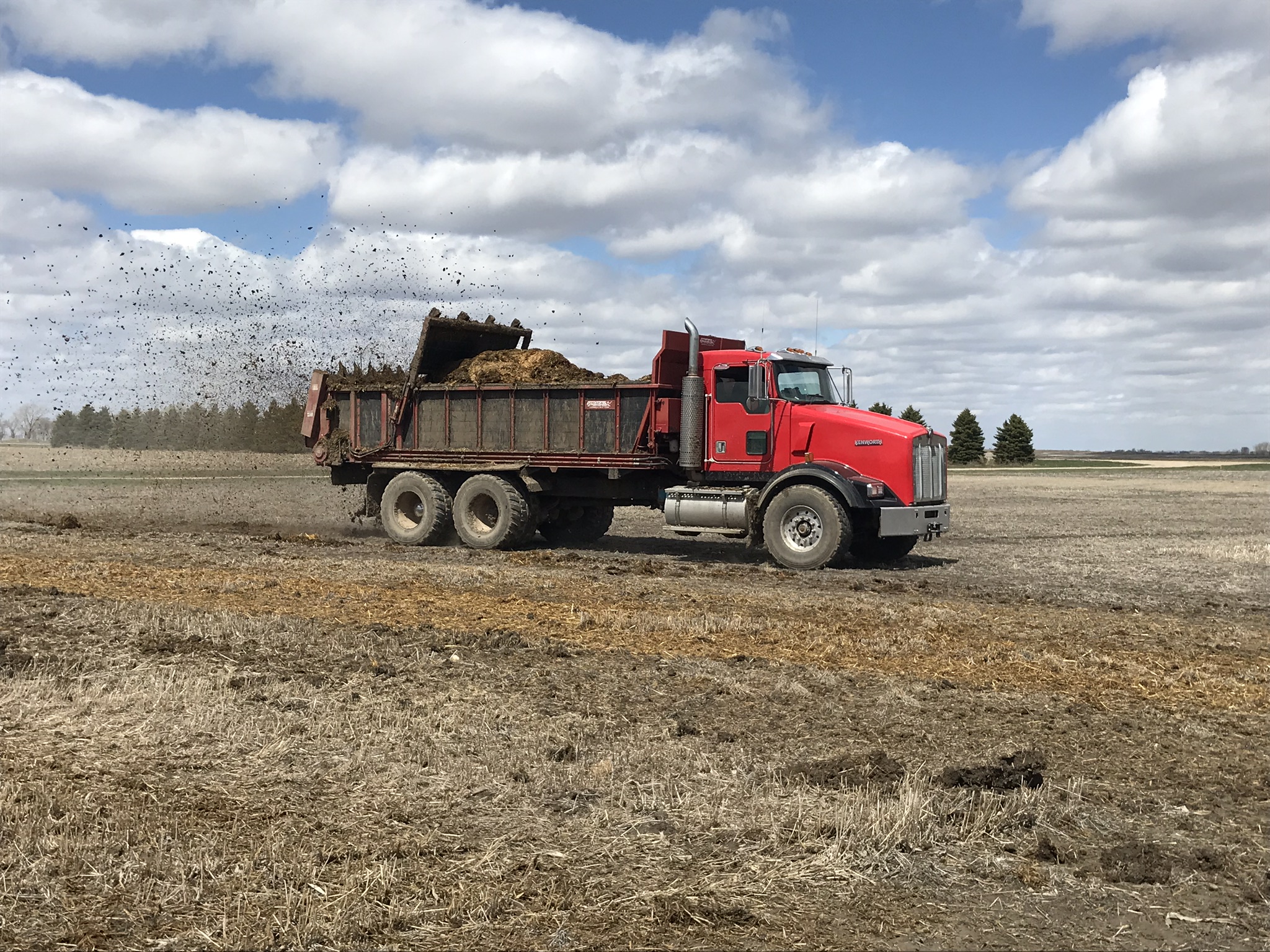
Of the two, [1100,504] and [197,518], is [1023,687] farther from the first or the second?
[1100,504]

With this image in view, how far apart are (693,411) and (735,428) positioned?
690mm

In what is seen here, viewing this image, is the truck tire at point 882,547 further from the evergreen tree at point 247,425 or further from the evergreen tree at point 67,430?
the evergreen tree at point 67,430

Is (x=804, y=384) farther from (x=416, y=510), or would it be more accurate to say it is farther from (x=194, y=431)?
(x=194, y=431)

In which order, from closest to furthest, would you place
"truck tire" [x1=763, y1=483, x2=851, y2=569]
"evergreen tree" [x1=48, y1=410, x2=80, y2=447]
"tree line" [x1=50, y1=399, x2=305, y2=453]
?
1. "truck tire" [x1=763, y1=483, x2=851, y2=569]
2. "tree line" [x1=50, y1=399, x2=305, y2=453]
3. "evergreen tree" [x1=48, y1=410, x2=80, y2=447]

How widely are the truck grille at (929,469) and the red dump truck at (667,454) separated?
4cm

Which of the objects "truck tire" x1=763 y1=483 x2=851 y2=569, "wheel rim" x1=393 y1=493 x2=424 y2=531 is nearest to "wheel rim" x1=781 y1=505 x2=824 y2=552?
"truck tire" x1=763 y1=483 x2=851 y2=569

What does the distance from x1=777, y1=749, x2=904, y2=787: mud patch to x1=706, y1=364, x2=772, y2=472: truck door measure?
10400 millimetres

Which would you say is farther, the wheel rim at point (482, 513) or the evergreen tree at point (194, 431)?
the evergreen tree at point (194, 431)

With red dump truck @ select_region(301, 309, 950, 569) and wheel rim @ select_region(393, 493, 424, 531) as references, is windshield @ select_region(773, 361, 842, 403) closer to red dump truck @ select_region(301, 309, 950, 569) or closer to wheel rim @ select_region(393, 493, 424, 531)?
red dump truck @ select_region(301, 309, 950, 569)

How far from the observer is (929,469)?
1684 cm

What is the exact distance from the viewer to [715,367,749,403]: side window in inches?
672

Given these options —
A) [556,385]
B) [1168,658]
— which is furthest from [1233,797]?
[556,385]

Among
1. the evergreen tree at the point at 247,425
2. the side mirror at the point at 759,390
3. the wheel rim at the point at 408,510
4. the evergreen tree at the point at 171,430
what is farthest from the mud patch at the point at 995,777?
the evergreen tree at the point at 171,430

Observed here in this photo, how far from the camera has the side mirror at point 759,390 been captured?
16953mm
